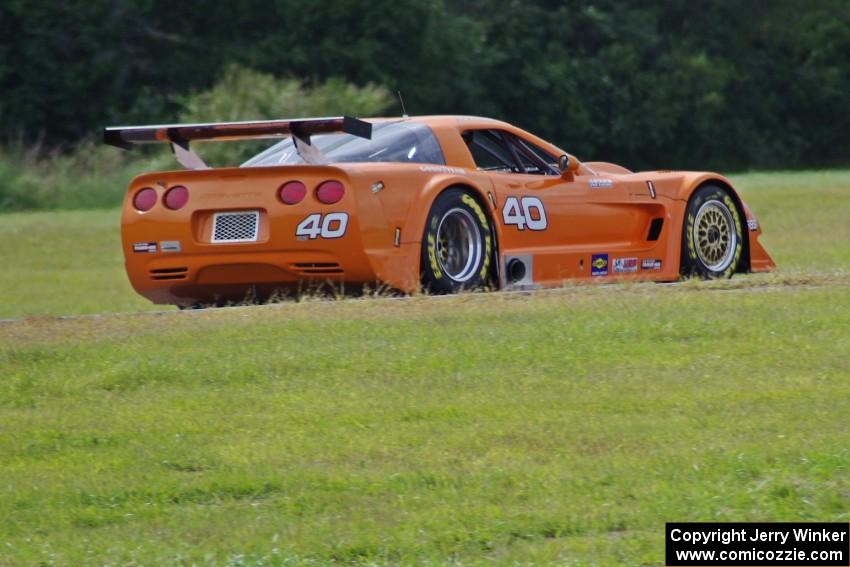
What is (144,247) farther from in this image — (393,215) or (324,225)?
(393,215)

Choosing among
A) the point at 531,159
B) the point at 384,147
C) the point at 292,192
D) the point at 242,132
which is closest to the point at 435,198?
the point at 384,147

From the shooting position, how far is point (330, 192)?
364 inches

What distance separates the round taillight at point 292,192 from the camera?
30.5ft

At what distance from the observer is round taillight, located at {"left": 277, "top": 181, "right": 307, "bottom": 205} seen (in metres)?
9.30

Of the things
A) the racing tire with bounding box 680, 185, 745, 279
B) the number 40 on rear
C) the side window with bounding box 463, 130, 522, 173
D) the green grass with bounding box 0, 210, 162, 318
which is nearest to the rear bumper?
the number 40 on rear

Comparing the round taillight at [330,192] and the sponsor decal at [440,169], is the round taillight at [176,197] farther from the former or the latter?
the sponsor decal at [440,169]

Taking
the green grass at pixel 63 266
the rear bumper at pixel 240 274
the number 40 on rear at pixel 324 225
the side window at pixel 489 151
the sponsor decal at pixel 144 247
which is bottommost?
the green grass at pixel 63 266

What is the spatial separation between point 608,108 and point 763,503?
48324 mm

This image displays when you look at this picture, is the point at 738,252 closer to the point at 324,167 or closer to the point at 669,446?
the point at 324,167

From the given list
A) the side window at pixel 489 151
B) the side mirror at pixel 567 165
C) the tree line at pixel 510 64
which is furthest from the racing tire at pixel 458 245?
the tree line at pixel 510 64

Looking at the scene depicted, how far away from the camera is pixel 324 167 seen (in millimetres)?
9297

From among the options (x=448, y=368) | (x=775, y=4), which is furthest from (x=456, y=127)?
(x=775, y=4)

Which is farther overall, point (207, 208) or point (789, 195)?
point (789, 195)

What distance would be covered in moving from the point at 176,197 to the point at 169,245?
0.30 m
